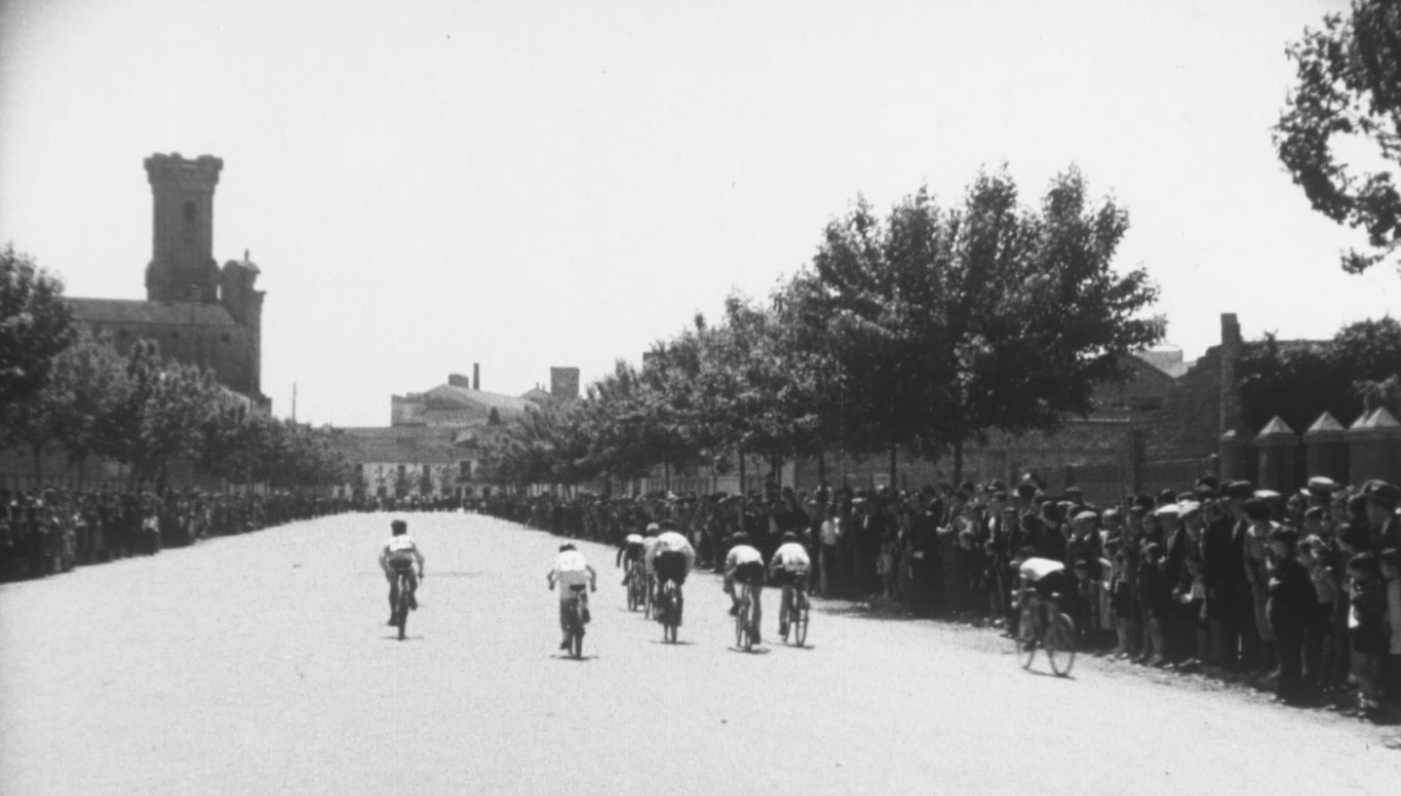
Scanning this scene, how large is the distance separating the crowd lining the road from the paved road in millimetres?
805

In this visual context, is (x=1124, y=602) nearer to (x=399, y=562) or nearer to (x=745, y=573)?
(x=745, y=573)

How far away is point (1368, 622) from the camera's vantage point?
14891 mm

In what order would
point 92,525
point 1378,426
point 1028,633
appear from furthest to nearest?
1. point 92,525
2. point 1378,426
3. point 1028,633

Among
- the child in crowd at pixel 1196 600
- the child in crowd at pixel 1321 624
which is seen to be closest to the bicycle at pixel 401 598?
the child in crowd at pixel 1196 600

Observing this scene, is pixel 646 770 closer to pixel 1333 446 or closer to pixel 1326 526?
pixel 1326 526

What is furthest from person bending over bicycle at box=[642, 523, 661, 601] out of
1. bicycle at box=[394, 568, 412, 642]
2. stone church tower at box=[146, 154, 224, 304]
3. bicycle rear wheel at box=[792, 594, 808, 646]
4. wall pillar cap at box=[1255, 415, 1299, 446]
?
stone church tower at box=[146, 154, 224, 304]

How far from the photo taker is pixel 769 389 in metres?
42.2

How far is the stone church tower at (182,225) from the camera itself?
158000 millimetres

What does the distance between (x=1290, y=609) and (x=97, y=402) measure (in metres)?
51.0

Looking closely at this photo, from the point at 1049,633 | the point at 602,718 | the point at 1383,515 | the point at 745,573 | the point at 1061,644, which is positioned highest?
the point at 1383,515

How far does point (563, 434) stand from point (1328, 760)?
3450 inches

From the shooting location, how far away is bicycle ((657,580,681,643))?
22.5m

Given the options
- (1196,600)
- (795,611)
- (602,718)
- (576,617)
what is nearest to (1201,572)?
(1196,600)

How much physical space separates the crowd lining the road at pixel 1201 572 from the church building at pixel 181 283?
13528 centimetres
